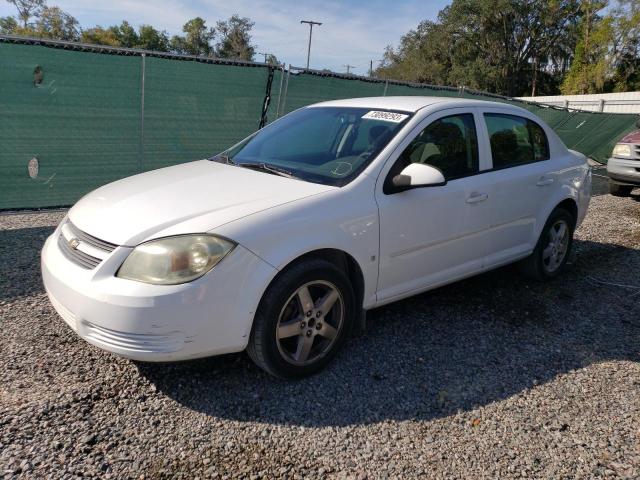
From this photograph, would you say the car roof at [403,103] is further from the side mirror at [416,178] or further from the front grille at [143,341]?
the front grille at [143,341]

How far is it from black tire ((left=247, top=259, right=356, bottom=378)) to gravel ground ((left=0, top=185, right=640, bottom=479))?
144 millimetres

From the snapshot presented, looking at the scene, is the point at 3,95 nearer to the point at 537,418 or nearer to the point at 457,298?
the point at 457,298

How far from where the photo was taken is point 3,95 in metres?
5.54

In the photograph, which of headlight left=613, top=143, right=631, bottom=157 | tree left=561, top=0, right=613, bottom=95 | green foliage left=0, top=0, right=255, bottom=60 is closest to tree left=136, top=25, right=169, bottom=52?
green foliage left=0, top=0, right=255, bottom=60

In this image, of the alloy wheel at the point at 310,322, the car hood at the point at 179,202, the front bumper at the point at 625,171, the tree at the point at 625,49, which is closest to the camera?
the car hood at the point at 179,202

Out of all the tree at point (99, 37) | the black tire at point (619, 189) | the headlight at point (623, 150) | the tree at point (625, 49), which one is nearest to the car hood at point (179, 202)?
the headlight at point (623, 150)

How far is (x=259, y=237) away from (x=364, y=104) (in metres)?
1.78

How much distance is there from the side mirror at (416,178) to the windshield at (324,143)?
9.1 inches

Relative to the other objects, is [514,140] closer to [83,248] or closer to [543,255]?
[543,255]

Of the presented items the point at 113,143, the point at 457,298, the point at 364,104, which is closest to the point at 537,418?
the point at 457,298

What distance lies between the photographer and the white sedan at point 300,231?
8.51ft

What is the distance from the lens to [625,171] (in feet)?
32.3

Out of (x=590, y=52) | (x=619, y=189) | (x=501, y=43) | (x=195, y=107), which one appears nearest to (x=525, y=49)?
(x=501, y=43)

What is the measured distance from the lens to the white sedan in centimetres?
259
